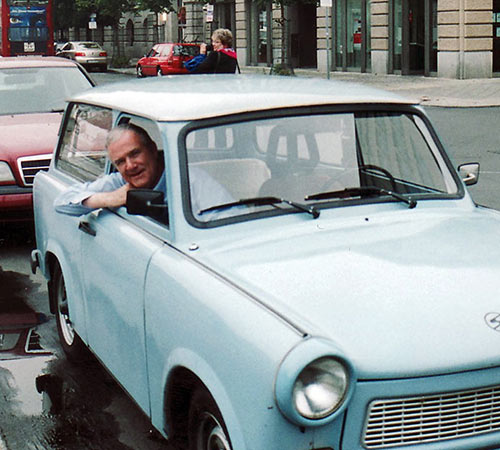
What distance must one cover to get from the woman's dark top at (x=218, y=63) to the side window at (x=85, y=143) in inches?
337

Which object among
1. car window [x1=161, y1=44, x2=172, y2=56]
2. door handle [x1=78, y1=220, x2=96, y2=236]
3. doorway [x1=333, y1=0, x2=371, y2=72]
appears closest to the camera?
door handle [x1=78, y1=220, x2=96, y2=236]

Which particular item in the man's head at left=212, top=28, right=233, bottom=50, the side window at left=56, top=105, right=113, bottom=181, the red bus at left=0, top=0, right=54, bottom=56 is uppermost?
the red bus at left=0, top=0, right=54, bottom=56

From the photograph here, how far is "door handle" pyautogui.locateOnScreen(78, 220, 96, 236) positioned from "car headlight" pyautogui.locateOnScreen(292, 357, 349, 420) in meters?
1.97

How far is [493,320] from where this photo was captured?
10.2 feet

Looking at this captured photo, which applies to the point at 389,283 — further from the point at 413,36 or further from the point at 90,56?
the point at 90,56

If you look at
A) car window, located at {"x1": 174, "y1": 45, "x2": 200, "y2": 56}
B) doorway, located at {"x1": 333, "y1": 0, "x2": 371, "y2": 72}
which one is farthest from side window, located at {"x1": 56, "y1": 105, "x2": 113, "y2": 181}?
car window, located at {"x1": 174, "y1": 45, "x2": 200, "y2": 56}

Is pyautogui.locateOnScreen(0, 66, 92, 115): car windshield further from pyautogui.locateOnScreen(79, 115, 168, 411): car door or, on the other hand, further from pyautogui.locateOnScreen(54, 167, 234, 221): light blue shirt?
pyautogui.locateOnScreen(79, 115, 168, 411): car door

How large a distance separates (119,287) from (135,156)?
24.2 inches

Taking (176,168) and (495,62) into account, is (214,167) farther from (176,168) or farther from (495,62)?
(495,62)

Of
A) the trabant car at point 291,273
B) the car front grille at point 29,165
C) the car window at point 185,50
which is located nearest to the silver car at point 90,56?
the car window at point 185,50

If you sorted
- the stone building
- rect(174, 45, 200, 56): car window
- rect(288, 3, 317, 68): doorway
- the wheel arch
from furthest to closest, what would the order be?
rect(288, 3, 317, 68): doorway
rect(174, 45, 200, 56): car window
the stone building
the wheel arch

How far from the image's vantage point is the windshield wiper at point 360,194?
4070 mm

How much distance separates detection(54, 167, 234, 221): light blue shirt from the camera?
12.8 ft

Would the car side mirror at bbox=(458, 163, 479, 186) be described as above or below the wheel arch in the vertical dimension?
above
